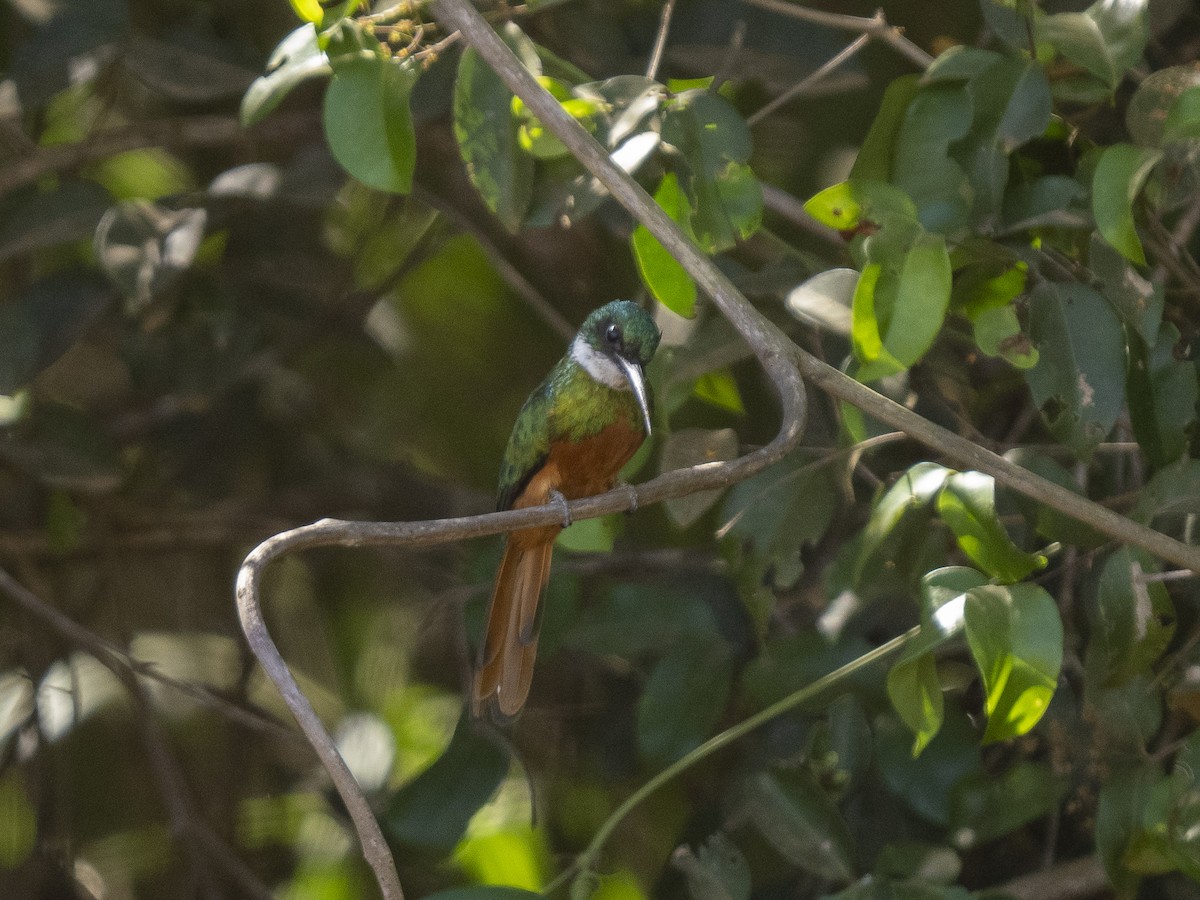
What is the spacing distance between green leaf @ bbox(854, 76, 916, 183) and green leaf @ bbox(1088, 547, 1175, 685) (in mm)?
587

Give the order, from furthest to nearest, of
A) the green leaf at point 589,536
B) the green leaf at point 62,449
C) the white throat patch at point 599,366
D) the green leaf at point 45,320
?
the green leaf at point 62,449
the white throat patch at point 599,366
the green leaf at point 45,320
the green leaf at point 589,536

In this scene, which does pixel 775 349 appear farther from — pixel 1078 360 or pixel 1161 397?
pixel 1161 397

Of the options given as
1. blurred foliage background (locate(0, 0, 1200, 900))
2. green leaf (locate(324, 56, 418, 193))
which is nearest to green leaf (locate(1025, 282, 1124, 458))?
blurred foliage background (locate(0, 0, 1200, 900))

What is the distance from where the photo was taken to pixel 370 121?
165 cm

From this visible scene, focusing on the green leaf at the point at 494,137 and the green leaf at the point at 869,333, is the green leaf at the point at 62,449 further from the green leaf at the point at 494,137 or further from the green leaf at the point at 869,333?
the green leaf at the point at 869,333

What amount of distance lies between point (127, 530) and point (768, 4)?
1932mm

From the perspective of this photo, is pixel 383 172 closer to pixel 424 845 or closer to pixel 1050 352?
pixel 1050 352

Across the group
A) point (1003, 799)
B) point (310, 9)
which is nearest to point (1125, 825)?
point (1003, 799)

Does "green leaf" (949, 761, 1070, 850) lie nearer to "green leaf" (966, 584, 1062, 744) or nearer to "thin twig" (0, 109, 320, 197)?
"green leaf" (966, 584, 1062, 744)

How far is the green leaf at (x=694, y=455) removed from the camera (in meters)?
1.92

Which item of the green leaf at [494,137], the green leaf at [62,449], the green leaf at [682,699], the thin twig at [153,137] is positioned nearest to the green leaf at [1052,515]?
the green leaf at [682,699]

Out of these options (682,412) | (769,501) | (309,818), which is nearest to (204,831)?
(309,818)

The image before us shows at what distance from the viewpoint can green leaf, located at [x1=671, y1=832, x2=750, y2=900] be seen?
5.84ft

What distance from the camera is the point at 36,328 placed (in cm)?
226
